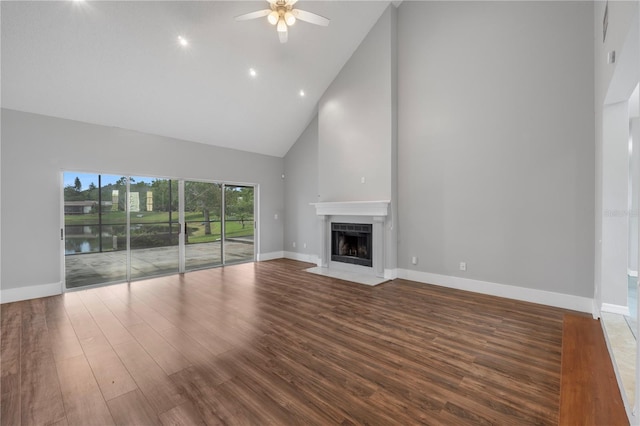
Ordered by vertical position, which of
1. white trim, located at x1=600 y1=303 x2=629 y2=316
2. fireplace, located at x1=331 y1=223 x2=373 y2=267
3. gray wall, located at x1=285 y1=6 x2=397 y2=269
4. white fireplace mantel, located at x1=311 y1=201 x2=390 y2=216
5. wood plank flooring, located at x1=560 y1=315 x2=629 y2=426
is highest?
gray wall, located at x1=285 y1=6 x2=397 y2=269

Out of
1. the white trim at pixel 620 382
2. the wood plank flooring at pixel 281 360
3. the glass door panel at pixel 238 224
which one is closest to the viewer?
the white trim at pixel 620 382

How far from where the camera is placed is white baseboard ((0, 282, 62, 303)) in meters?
4.08

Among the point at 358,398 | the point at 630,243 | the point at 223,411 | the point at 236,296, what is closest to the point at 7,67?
the point at 236,296

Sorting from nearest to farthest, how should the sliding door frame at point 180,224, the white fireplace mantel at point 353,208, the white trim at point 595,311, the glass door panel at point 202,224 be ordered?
the white trim at point 595,311, the sliding door frame at point 180,224, the white fireplace mantel at point 353,208, the glass door panel at point 202,224

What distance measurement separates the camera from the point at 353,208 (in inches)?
220

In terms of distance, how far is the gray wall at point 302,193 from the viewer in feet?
23.1

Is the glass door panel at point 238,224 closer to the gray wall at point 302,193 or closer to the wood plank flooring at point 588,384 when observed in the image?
the gray wall at point 302,193

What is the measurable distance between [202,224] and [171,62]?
3.40 m

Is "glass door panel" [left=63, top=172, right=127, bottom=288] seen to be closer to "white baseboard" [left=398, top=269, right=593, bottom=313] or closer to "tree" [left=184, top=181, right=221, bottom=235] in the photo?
"tree" [left=184, top=181, right=221, bottom=235]

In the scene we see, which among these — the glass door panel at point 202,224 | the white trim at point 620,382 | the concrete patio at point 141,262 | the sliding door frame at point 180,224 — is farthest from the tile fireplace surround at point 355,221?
the white trim at point 620,382

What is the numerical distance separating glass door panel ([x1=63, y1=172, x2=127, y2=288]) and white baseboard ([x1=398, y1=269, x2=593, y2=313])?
224 inches

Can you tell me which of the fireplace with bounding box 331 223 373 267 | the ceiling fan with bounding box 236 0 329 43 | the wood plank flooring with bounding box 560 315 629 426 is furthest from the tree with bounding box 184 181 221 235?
the wood plank flooring with bounding box 560 315 629 426

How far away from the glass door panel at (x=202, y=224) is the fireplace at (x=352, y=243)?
Result: 2.89 meters

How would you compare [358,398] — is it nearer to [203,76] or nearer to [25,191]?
[203,76]
